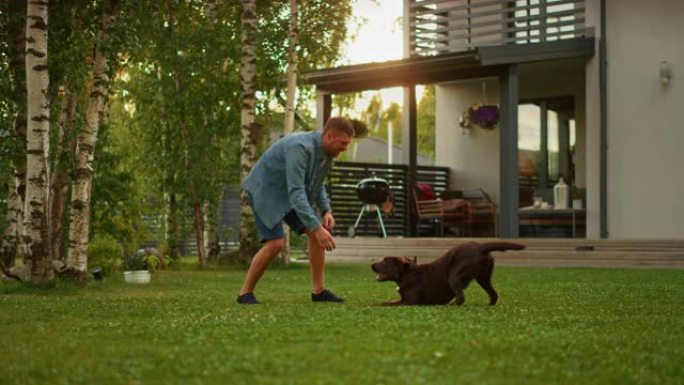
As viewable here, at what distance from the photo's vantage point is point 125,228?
631 inches

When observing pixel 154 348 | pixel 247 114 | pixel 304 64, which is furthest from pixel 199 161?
pixel 154 348

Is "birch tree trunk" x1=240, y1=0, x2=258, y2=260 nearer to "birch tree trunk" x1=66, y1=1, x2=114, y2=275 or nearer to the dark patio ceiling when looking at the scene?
the dark patio ceiling

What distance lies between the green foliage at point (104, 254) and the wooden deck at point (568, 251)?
6827 millimetres

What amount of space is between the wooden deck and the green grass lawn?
286 inches

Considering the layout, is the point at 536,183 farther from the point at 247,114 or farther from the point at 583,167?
the point at 247,114

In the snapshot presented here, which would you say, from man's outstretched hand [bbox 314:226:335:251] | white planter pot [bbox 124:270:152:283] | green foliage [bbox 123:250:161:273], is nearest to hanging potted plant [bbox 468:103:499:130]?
green foliage [bbox 123:250:161:273]

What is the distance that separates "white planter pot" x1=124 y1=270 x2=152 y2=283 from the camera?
47.1 ft

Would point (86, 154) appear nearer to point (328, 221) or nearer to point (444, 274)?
point (328, 221)

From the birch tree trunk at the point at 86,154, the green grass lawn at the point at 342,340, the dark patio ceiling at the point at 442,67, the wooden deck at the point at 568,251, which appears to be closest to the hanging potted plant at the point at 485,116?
the dark patio ceiling at the point at 442,67

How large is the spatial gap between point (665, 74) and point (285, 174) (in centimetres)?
1242

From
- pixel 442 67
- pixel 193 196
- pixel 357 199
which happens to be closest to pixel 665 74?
pixel 442 67

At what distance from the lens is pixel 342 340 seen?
6293mm

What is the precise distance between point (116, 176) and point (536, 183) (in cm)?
1086

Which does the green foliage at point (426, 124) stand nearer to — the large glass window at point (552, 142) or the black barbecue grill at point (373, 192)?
the large glass window at point (552, 142)
